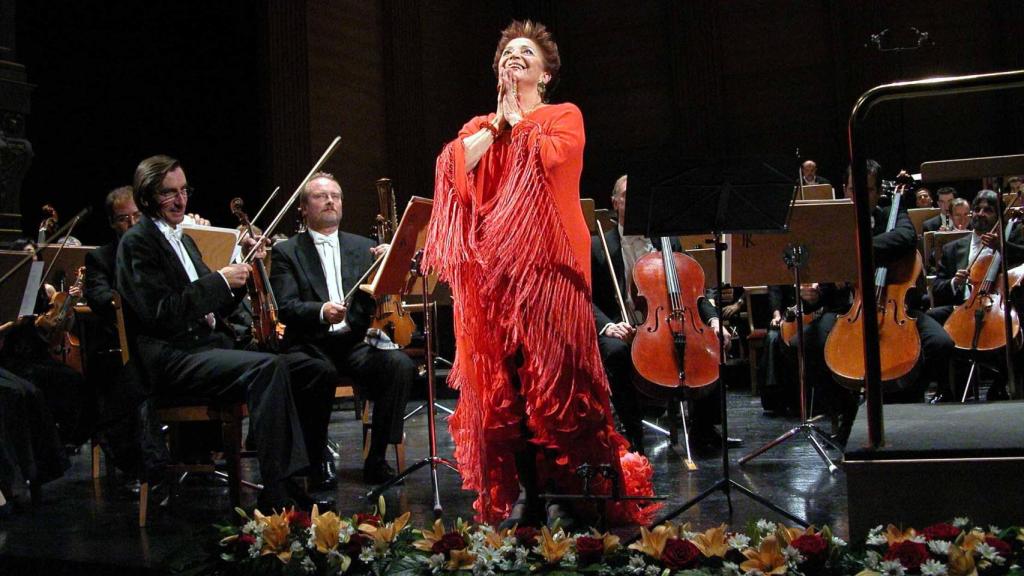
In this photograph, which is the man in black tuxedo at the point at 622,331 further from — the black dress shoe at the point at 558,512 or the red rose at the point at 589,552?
the red rose at the point at 589,552

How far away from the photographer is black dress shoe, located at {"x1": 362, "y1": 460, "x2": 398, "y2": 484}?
170 inches

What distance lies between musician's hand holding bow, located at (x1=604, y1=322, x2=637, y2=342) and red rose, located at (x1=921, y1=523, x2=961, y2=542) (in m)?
2.34

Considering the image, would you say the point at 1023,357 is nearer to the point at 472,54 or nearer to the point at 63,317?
the point at 63,317

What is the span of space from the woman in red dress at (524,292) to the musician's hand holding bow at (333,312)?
3.73ft

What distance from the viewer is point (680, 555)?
2.26 metres

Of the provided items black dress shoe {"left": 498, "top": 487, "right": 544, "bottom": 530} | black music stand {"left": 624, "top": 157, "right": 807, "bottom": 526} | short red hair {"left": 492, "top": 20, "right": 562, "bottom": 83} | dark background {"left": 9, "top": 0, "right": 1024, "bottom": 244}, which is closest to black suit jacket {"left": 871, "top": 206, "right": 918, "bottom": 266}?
black music stand {"left": 624, "top": 157, "right": 807, "bottom": 526}

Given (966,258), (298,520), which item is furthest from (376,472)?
(966,258)

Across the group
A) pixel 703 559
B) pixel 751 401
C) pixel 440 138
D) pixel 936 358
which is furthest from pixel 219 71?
pixel 703 559

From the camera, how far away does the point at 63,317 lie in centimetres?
486

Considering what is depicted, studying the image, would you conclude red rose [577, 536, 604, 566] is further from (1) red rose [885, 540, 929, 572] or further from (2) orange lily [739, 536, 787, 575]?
(1) red rose [885, 540, 929, 572]

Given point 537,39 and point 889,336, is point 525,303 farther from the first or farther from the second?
point 889,336

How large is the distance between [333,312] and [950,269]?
144 inches

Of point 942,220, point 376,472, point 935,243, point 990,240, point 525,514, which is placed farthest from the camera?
point 942,220

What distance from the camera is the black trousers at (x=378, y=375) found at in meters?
4.34
